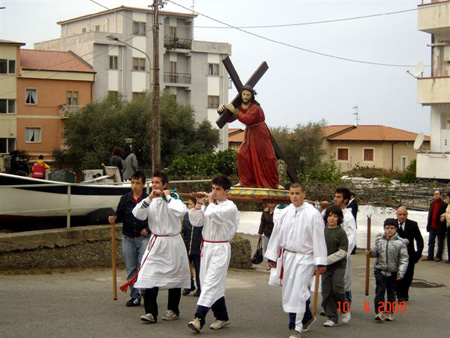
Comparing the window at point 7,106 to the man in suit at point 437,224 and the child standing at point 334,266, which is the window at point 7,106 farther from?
the child standing at point 334,266

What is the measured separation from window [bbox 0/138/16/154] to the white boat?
143 feet

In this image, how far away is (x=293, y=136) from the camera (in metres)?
63.3

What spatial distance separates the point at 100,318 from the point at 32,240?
4.05 metres

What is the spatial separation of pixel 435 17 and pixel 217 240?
28.9m

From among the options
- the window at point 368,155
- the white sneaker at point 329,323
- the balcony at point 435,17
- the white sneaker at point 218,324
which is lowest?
the white sneaker at point 329,323

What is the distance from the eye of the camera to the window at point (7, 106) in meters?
57.6

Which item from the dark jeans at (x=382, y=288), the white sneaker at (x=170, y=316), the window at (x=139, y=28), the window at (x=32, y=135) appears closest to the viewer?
the white sneaker at (x=170, y=316)

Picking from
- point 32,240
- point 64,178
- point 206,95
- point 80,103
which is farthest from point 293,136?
point 32,240

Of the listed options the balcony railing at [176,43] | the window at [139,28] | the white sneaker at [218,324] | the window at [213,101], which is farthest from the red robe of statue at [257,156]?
the window at [213,101]

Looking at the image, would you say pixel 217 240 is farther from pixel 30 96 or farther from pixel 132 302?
pixel 30 96

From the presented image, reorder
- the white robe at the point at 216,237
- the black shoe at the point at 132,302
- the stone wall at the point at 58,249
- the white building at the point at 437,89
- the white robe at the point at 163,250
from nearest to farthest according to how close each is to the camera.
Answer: the white robe at the point at 216,237 → the white robe at the point at 163,250 → the black shoe at the point at 132,302 → the stone wall at the point at 58,249 → the white building at the point at 437,89

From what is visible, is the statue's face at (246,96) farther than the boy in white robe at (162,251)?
Yes

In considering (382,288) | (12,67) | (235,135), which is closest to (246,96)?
(382,288)

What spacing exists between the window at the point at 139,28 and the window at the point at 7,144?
12713 millimetres
